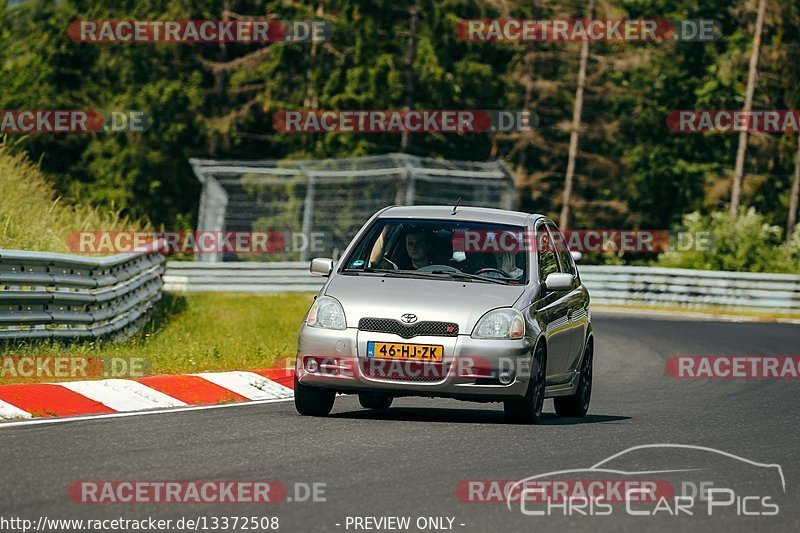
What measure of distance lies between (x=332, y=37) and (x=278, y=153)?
5.53 m

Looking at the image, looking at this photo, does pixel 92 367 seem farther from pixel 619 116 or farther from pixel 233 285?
pixel 619 116

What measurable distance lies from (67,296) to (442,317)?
242 inches

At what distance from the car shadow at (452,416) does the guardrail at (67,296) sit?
4006mm

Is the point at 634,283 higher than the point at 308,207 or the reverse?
the reverse

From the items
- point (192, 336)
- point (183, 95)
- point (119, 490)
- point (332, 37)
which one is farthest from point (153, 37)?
point (119, 490)

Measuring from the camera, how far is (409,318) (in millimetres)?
11398

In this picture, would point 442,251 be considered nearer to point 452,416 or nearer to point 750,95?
point 452,416

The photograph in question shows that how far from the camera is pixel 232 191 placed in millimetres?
39125

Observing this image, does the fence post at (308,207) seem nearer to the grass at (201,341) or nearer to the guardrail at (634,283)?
the guardrail at (634,283)

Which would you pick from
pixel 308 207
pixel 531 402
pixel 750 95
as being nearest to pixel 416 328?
pixel 531 402

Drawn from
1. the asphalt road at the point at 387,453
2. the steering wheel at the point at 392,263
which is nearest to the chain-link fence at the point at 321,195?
the asphalt road at the point at 387,453

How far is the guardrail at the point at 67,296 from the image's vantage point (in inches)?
591

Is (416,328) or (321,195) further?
(321,195)

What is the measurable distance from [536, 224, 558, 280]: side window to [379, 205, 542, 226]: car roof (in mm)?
188
